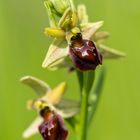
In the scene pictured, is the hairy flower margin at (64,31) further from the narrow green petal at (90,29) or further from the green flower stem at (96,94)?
the green flower stem at (96,94)

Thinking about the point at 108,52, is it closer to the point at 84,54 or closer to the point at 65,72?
the point at 84,54

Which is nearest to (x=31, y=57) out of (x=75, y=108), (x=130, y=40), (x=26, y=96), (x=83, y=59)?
(x=26, y=96)

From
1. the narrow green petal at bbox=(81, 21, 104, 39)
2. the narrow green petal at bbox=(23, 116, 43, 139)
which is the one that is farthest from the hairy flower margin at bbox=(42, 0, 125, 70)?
the narrow green petal at bbox=(23, 116, 43, 139)

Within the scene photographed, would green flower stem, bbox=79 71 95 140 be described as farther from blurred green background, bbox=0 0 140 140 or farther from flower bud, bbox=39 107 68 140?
blurred green background, bbox=0 0 140 140

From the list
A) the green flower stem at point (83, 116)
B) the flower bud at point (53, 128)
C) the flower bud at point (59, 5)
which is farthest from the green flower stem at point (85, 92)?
the flower bud at point (59, 5)

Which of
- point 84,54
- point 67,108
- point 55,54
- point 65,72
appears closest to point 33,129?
point 67,108
